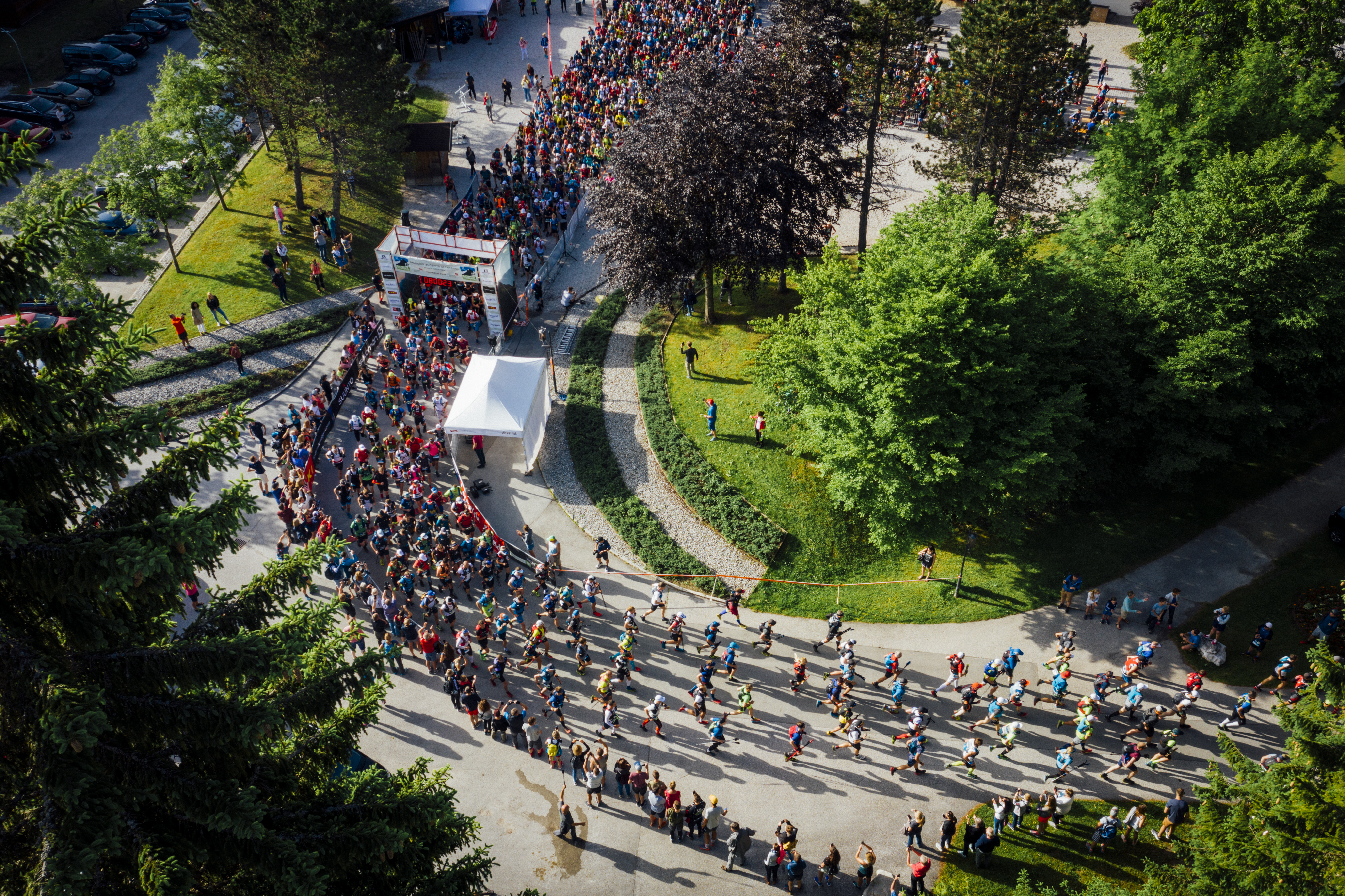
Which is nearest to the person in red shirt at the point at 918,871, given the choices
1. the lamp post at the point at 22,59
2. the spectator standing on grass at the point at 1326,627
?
the spectator standing on grass at the point at 1326,627

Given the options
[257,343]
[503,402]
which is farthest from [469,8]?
[503,402]

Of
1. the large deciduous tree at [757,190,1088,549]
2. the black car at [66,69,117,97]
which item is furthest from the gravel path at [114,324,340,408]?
the black car at [66,69,117,97]

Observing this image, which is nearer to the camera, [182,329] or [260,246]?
[182,329]

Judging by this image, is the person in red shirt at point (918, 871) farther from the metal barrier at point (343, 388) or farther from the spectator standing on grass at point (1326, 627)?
the metal barrier at point (343, 388)

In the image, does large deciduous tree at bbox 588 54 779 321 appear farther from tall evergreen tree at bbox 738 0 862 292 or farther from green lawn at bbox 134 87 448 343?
green lawn at bbox 134 87 448 343

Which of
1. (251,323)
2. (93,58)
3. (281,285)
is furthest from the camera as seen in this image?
(93,58)

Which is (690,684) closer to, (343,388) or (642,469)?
(642,469)

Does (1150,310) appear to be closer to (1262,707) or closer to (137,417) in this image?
(1262,707)
